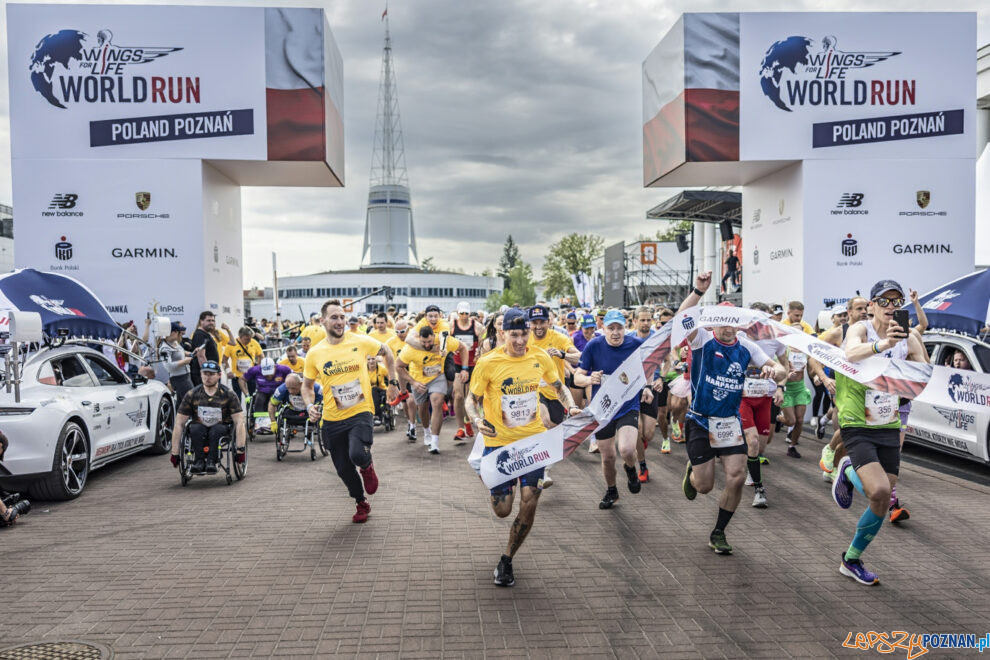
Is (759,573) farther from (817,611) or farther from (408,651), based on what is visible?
(408,651)

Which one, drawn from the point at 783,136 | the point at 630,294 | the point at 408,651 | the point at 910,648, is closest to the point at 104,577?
the point at 408,651

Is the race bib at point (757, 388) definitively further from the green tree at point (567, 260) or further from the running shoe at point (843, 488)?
the green tree at point (567, 260)

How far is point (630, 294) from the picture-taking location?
1622 inches

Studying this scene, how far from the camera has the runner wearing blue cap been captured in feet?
25.0

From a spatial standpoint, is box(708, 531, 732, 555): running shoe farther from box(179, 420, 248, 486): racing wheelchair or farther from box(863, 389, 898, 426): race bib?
box(179, 420, 248, 486): racing wheelchair

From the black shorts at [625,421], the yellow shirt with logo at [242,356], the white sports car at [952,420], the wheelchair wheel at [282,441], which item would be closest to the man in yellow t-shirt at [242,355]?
the yellow shirt with logo at [242,356]

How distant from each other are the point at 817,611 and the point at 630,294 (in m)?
37.0

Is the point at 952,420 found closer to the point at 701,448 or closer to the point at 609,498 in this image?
the point at 609,498

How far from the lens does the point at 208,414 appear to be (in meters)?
8.96

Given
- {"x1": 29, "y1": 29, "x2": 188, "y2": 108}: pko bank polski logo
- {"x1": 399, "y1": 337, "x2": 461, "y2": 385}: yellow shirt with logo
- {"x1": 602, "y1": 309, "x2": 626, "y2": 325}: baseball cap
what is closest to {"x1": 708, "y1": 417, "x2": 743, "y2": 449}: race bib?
{"x1": 602, "y1": 309, "x2": 626, "y2": 325}: baseball cap

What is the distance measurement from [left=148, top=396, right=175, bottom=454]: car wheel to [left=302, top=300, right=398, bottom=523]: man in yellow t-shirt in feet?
15.7

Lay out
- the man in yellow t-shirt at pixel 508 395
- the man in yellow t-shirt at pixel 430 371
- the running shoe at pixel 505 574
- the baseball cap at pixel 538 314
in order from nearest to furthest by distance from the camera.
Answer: the running shoe at pixel 505 574 < the man in yellow t-shirt at pixel 508 395 < the baseball cap at pixel 538 314 < the man in yellow t-shirt at pixel 430 371

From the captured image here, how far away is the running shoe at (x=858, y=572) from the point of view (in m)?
5.23

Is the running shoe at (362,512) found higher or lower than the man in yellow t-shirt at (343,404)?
lower
